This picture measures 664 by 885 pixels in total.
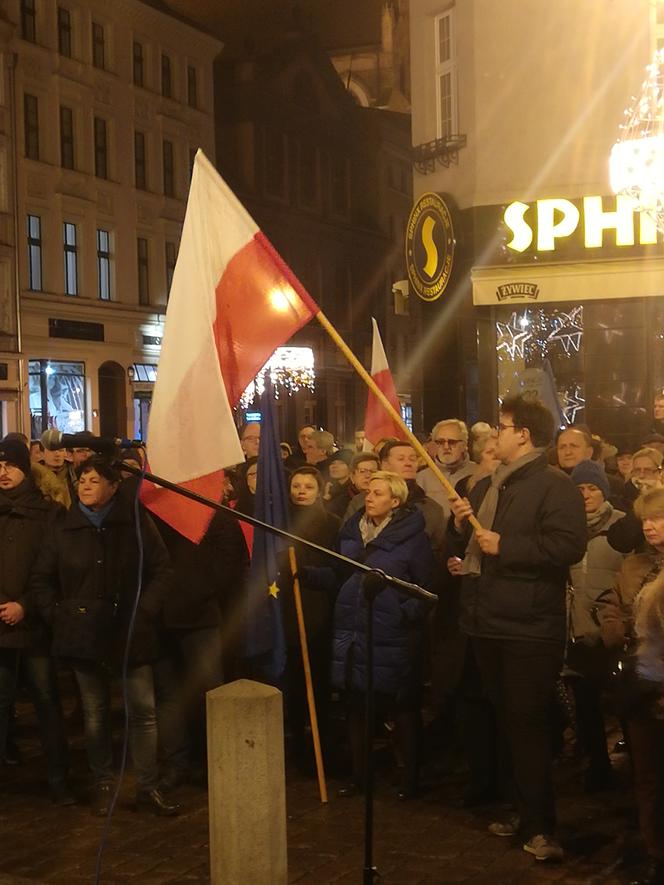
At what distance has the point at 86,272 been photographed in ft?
132

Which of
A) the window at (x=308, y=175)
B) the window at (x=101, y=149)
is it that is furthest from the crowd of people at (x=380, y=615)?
the window at (x=308, y=175)

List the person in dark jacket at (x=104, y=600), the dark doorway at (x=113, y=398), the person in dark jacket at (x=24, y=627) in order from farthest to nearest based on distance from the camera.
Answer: the dark doorway at (x=113, y=398), the person in dark jacket at (x=24, y=627), the person in dark jacket at (x=104, y=600)

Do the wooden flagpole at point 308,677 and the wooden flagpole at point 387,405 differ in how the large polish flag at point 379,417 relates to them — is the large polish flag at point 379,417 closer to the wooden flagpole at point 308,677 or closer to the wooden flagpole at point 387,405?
the wooden flagpole at point 308,677

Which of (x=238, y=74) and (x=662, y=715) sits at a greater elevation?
(x=238, y=74)

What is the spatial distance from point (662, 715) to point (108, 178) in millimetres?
38260

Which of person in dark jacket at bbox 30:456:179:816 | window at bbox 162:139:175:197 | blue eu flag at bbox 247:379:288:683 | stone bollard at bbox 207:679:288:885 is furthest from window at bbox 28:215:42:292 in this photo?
stone bollard at bbox 207:679:288:885

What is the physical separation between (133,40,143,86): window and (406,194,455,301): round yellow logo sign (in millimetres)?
27123

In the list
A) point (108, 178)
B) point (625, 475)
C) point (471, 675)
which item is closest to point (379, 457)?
point (471, 675)

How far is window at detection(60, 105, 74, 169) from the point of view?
131 ft

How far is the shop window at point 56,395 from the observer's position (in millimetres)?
38062

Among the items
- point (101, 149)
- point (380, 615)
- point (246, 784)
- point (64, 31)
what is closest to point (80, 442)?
point (246, 784)

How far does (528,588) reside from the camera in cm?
617

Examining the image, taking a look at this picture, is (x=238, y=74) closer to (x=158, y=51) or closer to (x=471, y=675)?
(x=158, y=51)

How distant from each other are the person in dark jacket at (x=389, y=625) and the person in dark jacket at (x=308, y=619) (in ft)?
1.84
